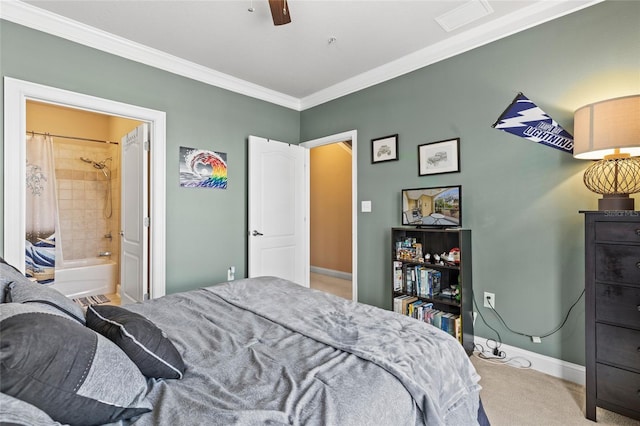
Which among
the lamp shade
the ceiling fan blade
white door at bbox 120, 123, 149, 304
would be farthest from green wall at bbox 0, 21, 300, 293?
the lamp shade

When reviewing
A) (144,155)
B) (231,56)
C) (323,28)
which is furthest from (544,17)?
(144,155)

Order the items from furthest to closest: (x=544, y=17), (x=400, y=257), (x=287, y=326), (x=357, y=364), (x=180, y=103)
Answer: (x=180, y=103) → (x=400, y=257) → (x=544, y=17) → (x=287, y=326) → (x=357, y=364)

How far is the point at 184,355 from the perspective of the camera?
1.24 m

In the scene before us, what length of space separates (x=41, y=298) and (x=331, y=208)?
16.4 feet

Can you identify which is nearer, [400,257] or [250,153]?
[400,257]

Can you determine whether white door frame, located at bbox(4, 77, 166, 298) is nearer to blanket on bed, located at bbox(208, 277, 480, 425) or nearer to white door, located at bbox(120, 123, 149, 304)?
white door, located at bbox(120, 123, 149, 304)

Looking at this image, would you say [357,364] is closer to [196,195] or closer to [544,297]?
[544,297]

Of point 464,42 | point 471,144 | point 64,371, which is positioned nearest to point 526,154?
point 471,144

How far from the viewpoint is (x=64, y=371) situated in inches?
29.3

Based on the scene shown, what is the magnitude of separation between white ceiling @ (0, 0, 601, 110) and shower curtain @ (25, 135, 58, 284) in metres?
2.28

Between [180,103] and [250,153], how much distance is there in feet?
2.90

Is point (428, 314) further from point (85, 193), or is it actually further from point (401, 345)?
point (85, 193)

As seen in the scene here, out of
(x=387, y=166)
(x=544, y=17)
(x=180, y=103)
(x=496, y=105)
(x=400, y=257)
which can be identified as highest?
(x=544, y=17)

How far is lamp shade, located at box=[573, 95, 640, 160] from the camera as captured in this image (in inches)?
66.2
